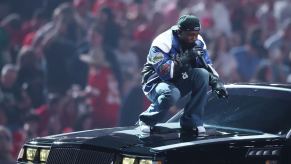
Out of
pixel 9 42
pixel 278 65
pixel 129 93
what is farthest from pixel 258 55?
pixel 9 42

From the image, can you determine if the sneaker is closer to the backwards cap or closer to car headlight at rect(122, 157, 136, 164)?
car headlight at rect(122, 157, 136, 164)

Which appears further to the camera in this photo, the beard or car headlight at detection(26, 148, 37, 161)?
car headlight at detection(26, 148, 37, 161)

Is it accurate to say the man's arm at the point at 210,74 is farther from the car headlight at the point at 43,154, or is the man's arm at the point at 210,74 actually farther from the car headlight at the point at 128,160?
the car headlight at the point at 43,154

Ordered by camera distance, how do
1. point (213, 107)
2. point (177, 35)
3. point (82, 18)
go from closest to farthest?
1. point (177, 35)
2. point (213, 107)
3. point (82, 18)

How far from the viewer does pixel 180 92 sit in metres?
8.74

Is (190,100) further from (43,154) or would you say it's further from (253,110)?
(43,154)

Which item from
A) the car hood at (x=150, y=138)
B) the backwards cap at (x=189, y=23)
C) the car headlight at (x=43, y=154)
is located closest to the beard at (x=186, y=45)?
the backwards cap at (x=189, y=23)

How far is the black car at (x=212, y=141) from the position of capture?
7.66m

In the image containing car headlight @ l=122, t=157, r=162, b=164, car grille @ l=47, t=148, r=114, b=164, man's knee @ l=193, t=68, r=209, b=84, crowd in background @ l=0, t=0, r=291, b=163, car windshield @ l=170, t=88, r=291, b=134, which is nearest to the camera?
car headlight @ l=122, t=157, r=162, b=164

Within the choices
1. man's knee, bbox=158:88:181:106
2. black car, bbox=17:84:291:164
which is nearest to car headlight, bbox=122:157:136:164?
black car, bbox=17:84:291:164

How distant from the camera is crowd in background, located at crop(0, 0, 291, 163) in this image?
1361 centimetres

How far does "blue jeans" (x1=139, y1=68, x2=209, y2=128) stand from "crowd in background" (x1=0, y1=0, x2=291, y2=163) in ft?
13.6

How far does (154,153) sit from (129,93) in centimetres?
675

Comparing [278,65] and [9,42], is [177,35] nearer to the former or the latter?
[9,42]
